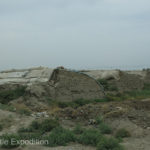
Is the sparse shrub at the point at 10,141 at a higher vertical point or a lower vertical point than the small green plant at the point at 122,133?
higher

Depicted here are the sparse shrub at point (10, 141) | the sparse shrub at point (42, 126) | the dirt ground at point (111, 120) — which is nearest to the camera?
the sparse shrub at point (10, 141)

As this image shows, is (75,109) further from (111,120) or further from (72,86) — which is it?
(72,86)

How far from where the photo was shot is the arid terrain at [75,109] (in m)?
6.93

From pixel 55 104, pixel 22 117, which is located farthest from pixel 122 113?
pixel 55 104

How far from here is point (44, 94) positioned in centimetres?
1514

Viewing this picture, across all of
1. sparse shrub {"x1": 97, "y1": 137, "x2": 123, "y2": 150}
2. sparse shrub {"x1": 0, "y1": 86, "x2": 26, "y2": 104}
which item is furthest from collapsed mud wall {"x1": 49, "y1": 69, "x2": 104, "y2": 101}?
sparse shrub {"x1": 97, "y1": 137, "x2": 123, "y2": 150}

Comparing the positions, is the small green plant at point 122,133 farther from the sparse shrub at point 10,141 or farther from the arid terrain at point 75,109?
the sparse shrub at point 10,141

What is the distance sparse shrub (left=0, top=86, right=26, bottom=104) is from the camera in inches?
604

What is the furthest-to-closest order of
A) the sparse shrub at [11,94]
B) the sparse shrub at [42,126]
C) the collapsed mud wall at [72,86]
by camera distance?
1. the collapsed mud wall at [72,86]
2. the sparse shrub at [11,94]
3. the sparse shrub at [42,126]

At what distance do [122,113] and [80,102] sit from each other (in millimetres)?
6196

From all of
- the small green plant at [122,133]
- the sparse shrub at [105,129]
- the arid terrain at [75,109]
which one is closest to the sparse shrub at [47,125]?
the arid terrain at [75,109]

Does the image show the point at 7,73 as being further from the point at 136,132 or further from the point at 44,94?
the point at 136,132

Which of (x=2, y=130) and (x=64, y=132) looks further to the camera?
(x=2, y=130)

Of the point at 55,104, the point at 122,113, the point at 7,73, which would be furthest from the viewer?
the point at 7,73
